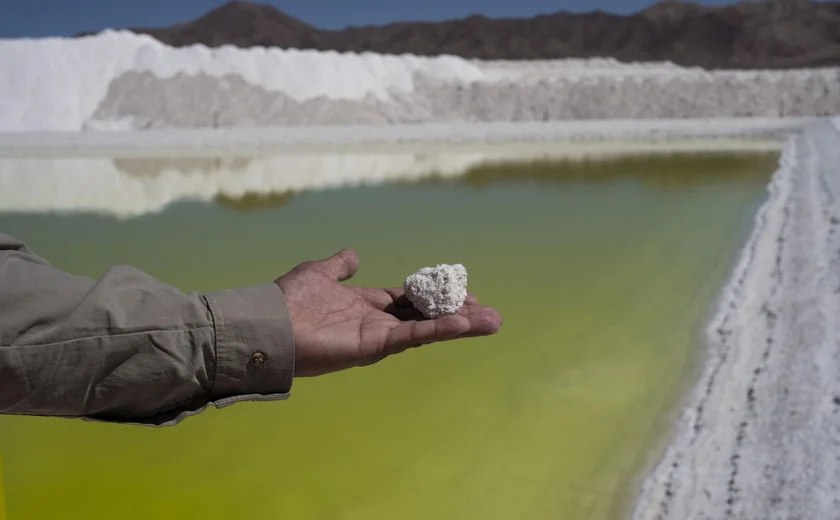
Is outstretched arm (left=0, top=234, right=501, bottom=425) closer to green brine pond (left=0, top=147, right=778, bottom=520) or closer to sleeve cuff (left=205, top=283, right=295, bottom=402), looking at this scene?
sleeve cuff (left=205, top=283, right=295, bottom=402)

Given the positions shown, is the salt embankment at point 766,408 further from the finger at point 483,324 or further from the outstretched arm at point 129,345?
the outstretched arm at point 129,345

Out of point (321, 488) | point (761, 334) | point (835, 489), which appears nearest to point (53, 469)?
point (321, 488)

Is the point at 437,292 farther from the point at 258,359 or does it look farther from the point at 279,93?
the point at 279,93

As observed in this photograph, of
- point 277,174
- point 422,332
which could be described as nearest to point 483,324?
point 422,332

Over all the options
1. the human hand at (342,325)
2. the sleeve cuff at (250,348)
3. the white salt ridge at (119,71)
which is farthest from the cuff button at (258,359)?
the white salt ridge at (119,71)

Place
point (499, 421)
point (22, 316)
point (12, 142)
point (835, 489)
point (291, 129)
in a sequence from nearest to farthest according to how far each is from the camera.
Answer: point (22, 316)
point (835, 489)
point (499, 421)
point (12, 142)
point (291, 129)

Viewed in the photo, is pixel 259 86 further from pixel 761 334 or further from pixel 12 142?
pixel 761 334

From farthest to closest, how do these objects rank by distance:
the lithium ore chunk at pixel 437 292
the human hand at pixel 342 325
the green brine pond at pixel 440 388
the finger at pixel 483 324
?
the green brine pond at pixel 440 388 < the lithium ore chunk at pixel 437 292 < the finger at pixel 483 324 < the human hand at pixel 342 325

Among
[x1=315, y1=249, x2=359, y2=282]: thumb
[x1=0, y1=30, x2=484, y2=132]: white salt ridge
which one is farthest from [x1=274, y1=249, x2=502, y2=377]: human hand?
[x1=0, y1=30, x2=484, y2=132]: white salt ridge
